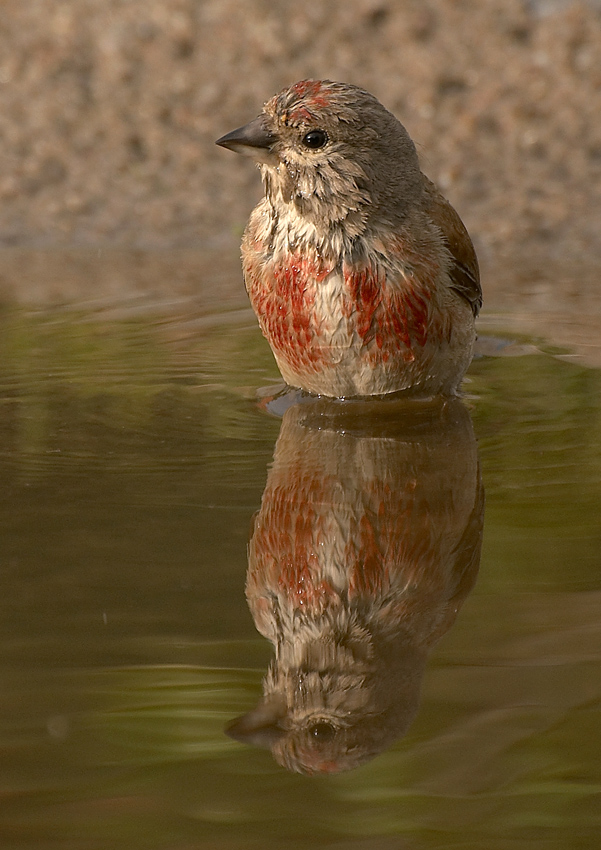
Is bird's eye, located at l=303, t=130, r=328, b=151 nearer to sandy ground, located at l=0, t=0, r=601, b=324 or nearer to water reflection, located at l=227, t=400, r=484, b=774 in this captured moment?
water reflection, located at l=227, t=400, r=484, b=774

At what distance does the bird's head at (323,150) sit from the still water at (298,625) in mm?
646

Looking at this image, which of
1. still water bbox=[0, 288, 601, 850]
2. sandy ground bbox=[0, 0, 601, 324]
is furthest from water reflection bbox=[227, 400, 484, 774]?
sandy ground bbox=[0, 0, 601, 324]

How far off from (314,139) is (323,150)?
0.04 metres

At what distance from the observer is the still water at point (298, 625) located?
195cm

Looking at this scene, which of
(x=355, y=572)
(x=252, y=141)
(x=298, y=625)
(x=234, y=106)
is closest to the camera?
(x=298, y=625)

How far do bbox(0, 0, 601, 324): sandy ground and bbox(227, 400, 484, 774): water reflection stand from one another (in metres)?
2.76

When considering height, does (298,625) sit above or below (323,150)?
below

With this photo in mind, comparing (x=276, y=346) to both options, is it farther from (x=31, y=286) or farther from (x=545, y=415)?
(x=31, y=286)

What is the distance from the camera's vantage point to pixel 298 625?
8.30 feet

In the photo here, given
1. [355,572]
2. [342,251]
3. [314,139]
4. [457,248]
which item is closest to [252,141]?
[314,139]

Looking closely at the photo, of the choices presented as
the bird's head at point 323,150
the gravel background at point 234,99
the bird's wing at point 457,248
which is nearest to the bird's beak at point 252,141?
the bird's head at point 323,150

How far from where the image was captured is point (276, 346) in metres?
4.14

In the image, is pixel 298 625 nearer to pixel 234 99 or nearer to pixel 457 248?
pixel 457 248

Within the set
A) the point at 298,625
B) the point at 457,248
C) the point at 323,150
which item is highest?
the point at 323,150
